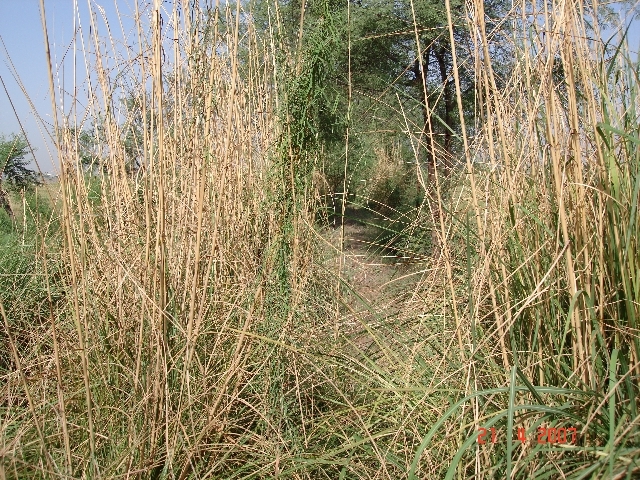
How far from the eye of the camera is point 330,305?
2107mm

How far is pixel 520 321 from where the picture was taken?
1.36m

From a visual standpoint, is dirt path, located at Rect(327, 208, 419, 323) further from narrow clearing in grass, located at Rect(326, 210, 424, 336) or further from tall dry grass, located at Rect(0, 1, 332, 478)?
tall dry grass, located at Rect(0, 1, 332, 478)

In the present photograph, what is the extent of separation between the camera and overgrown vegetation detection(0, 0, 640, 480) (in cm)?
114

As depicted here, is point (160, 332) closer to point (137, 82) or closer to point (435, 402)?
point (435, 402)

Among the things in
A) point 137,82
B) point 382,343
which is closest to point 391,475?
point 382,343

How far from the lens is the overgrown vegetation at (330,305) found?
1142 mm

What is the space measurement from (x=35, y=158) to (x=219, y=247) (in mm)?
690

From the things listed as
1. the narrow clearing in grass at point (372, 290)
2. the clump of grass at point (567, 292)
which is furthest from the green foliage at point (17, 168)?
the clump of grass at point (567, 292)
